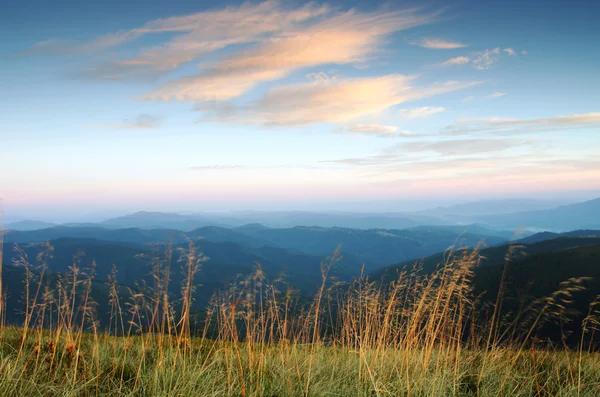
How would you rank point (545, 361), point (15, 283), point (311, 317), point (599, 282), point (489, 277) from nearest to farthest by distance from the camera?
1. point (545, 361)
2. point (311, 317)
3. point (599, 282)
4. point (489, 277)
5. point (15, 283)

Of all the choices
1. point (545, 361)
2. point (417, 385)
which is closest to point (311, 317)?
point (417, 385)

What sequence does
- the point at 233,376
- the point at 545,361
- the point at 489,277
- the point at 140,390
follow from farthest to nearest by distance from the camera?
1. the point at 489,277
2. the point at 545,361
3. the point at 233,376
4. the point at 140,390

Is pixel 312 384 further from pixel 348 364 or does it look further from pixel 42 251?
pixel 42 251

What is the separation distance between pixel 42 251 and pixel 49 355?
2.18 meters

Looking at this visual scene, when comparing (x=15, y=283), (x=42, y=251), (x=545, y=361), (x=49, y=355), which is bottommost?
(x=15, y=283)

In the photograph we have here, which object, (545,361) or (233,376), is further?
(545,361)

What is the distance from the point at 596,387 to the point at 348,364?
285 cm

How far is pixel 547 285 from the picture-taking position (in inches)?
3514

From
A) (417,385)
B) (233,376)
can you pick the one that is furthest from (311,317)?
(417,385)

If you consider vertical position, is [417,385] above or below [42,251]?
below

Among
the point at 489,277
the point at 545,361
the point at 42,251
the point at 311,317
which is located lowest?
the point at 489,277

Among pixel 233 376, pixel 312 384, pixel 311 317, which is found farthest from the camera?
pixel 311 317

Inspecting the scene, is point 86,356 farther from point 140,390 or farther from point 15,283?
point 15,283

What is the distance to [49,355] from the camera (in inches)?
149
